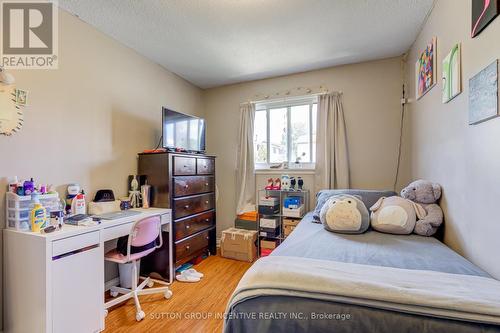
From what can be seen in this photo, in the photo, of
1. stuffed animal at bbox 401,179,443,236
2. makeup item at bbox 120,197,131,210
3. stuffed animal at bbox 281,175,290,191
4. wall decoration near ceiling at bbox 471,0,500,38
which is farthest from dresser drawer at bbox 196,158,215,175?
wall decoration near ceiling at bbox 471,0,500,38

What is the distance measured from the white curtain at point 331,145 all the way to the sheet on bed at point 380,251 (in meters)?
1.08

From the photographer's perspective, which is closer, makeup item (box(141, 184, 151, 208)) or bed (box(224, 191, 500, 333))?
bed (box(224, 191, 500, 333))

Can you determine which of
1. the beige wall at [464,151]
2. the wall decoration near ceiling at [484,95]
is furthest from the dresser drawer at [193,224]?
the wall decoration near ceiling at [484,95]

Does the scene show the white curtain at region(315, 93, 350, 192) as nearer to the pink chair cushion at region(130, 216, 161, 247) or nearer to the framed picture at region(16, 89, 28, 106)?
the pink chair cushion at region(130, 216, 161, 247)

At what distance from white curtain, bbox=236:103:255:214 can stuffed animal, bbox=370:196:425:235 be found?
1.80 meters

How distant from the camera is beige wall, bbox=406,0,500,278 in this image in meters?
1.15

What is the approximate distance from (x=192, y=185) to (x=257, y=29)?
1.81 metres

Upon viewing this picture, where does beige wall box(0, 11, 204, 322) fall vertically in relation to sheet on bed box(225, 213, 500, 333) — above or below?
above

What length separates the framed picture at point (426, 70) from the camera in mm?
1892

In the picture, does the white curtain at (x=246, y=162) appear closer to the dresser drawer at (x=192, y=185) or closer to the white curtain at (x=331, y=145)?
the dresser drawer at (x=192, y=185)

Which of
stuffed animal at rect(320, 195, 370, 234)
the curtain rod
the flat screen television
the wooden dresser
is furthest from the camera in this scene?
the curtain rod

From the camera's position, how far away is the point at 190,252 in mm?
2680

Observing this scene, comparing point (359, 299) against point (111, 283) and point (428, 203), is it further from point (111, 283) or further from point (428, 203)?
point (111, 283)

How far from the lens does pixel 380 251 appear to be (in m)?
1.44
